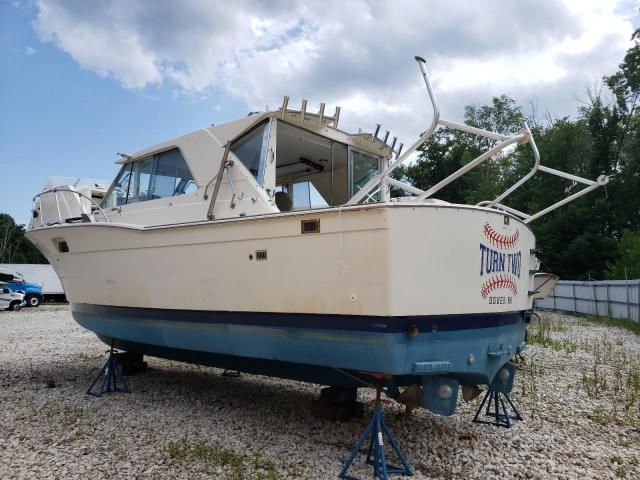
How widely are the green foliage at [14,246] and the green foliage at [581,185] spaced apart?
38.0 m

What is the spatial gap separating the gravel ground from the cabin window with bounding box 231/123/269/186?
2.38 m

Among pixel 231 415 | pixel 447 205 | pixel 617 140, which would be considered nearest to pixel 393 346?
pixel 447 205

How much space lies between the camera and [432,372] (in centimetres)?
381

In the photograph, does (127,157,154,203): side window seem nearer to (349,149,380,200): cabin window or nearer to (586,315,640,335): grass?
(349,149,380,200): cabin window

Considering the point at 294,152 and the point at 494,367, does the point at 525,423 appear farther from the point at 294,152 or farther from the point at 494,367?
the point at 294,152

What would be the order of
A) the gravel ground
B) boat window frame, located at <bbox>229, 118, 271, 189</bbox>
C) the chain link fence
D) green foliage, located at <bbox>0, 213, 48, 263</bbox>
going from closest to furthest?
the gravel ground → boat window frame, located at <bbox>229, 118, 271, 189</bbox> → the chain link fence → green foliage, located at <bbox>0, 213, 48, 263</bbox>

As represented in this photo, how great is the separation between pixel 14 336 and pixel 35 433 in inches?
345

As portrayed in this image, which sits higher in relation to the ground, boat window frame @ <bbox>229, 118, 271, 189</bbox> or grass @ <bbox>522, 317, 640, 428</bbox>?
boat window frame @ <bbox>229, 118, 271, 189</bbox>

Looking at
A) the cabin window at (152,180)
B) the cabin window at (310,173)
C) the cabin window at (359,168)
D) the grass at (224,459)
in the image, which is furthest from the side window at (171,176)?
the grass at (224,459)

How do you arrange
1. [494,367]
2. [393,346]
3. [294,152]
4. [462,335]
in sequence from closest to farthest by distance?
[393,346]
[462,335]
[494,367]
[294,152]

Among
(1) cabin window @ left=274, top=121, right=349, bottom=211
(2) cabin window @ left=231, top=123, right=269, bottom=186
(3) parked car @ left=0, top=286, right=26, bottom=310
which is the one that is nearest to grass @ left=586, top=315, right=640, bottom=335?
(1) cabin window @ left=274, top=121, right=349, bottom=211

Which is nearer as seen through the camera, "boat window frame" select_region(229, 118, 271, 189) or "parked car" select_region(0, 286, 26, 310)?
"boat window frame" select_region(229, 118, 271, 189)

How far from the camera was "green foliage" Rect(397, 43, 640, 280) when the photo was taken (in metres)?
26.1

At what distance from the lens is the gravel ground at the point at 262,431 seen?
406 cm
